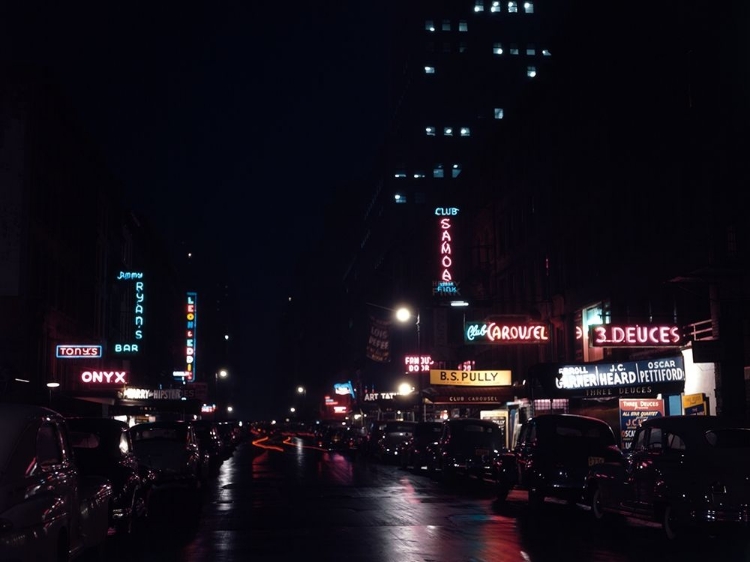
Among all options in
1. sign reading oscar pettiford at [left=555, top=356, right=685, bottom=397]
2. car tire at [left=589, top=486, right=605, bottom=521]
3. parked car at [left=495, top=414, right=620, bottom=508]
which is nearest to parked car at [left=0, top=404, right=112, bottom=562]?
car tire at [left=589, top=486, right=605, bottom=521]

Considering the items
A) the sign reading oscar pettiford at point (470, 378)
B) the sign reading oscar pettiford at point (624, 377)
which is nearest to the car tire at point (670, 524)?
the sign reading oscar pettiford at point (624, 377)

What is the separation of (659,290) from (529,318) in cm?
1252

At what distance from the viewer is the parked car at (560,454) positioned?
22.7 m

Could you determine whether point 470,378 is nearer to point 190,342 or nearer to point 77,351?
point 77,351

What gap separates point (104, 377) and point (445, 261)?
17846mm

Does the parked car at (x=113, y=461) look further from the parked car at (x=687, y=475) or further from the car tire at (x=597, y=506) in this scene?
the car tire at (x=597, y=506)

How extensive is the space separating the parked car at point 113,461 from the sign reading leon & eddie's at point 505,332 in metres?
25.1

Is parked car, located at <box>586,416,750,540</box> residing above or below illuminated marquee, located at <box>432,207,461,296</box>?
below

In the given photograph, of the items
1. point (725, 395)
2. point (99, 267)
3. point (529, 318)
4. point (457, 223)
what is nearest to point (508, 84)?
point (457, 223)

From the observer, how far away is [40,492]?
9.89 m

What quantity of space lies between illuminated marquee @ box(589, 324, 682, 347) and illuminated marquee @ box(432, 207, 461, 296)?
2305cm

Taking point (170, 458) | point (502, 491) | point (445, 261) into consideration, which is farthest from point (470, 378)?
point (170, 458)

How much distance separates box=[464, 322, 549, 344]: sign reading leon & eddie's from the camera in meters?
41.6

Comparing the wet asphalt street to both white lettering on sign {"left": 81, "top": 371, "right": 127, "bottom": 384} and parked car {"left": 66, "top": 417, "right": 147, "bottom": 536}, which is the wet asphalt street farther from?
white lettering on sign {"left": 81, "top": 371, "right": 127, "bottom": 384}
